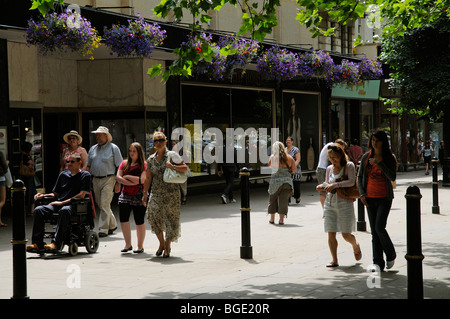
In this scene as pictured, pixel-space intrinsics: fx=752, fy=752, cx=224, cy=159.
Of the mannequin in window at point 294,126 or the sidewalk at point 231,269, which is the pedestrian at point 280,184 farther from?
the mannequin in window at point 294,126

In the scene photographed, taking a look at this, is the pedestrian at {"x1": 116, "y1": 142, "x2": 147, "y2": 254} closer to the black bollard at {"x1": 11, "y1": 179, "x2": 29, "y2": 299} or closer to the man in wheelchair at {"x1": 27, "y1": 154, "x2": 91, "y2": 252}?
the man in wheelchair at {"x1": 27, "y1": 154, "x2": 91, "y2": 252}

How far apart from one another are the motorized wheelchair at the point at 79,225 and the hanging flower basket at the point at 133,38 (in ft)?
18.4

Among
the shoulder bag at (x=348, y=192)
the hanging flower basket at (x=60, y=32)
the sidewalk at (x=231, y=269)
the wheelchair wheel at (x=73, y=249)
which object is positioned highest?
the hanging flower basket at (x=60, y=32)

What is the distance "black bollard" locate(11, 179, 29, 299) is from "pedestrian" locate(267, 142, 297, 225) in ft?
26.0

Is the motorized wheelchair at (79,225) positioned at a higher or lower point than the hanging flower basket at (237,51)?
lower

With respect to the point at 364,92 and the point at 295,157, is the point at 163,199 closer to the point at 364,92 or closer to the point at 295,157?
the point at 295,157

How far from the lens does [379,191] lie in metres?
8.71

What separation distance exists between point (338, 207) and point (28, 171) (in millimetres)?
8243

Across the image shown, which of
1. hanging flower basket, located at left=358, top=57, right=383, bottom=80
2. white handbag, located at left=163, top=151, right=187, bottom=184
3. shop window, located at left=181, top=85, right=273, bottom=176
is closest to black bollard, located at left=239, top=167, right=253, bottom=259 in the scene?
white handbag, located at left=163, top=151, right=187, bottom=184

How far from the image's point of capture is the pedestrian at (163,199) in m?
10.1

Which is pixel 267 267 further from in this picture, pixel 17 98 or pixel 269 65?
pixel 269 65

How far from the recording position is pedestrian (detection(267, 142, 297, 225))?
14.2m

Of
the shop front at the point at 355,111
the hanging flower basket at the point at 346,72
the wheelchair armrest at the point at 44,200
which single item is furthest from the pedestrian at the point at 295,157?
the shop front at the point at 355,111

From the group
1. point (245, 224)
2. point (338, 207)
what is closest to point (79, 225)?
point (245, 224)
